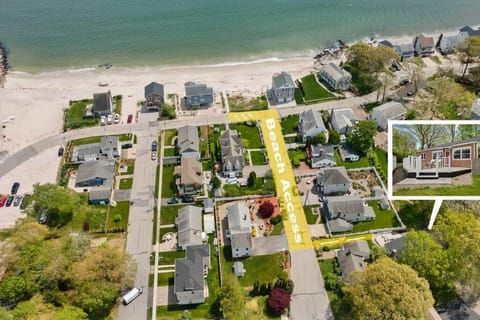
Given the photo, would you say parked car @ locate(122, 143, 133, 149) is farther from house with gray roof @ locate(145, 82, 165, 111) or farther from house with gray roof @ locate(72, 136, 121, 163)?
house with gray roof @ locate(145, 82, 165, 111)

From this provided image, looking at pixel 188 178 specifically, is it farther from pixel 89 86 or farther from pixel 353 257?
pixel 89 86

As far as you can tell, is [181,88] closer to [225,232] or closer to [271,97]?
[271,97]

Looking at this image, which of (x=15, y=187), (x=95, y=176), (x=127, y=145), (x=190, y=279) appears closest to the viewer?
(x=190, y=279)

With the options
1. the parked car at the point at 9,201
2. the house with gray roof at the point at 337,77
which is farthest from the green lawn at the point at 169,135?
the house with gray roof at the point at 337,77

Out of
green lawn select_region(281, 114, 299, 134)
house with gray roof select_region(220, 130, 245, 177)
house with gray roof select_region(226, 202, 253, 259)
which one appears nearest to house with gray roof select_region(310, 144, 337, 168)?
green lawn select_region(281, 114, 299, 134)

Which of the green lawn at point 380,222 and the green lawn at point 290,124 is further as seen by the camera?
the green lawn at point 290,124

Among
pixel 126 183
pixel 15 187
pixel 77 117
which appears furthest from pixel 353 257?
pixel 77 117

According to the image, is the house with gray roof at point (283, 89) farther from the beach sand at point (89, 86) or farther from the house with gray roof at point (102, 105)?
the house with gray roof at point (102, 105)
